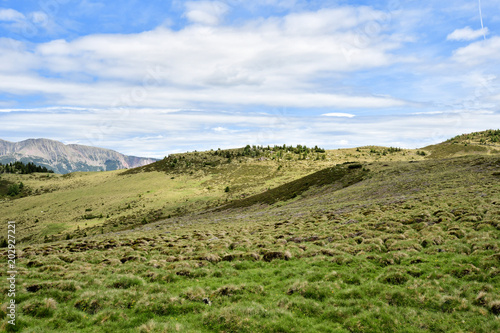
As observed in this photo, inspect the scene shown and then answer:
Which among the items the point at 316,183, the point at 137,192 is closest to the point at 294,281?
the point at 316,183

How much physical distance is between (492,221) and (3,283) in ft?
105

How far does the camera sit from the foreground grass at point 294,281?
10688 mm

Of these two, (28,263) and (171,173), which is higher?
(171,173)

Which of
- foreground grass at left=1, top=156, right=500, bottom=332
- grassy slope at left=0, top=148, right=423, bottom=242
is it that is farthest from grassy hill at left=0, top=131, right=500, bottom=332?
grassy slope at left=0, top=148, right=423, bottom=242

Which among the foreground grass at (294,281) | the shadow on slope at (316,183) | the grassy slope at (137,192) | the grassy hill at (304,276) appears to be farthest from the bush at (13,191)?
the foreground grass at (294,281)

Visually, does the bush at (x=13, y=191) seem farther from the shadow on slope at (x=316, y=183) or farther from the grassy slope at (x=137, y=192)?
the shadow on slope at (x=316, y=183)

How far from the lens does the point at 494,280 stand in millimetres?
12109

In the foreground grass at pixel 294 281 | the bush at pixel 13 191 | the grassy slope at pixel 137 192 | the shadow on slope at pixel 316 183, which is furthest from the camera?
the bush at pixel 13 191

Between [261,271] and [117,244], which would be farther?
[117,244]

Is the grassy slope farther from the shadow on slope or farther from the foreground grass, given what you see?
the foreground grass

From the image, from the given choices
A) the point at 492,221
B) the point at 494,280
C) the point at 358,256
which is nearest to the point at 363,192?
the point at 492,221

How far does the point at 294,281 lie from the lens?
48.1 feet

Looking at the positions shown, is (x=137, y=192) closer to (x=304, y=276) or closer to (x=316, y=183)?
(x=316, y=183)

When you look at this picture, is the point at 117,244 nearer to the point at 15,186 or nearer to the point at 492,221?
the point at 492,221
